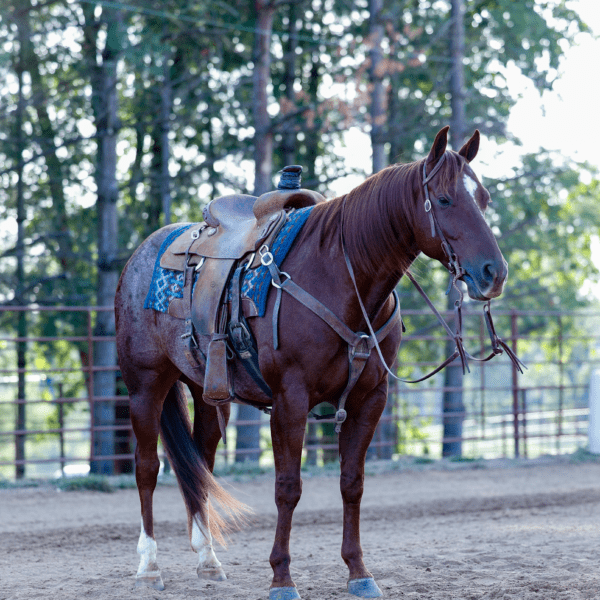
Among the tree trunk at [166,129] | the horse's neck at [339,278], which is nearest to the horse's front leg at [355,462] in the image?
the horse's neck at [339,278]

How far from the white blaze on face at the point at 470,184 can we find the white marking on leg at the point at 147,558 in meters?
2.31

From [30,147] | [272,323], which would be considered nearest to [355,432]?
[272,323]

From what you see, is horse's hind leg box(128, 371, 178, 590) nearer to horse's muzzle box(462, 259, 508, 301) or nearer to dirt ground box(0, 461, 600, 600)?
dirt ground box(0, 461, 600, 600)

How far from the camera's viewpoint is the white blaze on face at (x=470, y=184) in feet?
10.2

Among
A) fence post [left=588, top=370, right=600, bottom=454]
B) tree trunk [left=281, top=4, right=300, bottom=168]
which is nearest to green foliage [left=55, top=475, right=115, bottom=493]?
fence post [left=588, top=370, right=600, bottom=454]

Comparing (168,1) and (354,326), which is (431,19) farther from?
(354,326)

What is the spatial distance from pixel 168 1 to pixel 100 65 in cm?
130

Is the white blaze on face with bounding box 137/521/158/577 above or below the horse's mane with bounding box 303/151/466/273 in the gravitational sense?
below

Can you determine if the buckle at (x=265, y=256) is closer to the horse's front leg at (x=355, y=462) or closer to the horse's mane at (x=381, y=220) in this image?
the horse's mane at (x=381, y=220)

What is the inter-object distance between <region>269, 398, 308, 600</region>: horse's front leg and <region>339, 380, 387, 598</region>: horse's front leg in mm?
274

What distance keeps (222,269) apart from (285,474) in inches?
39.7

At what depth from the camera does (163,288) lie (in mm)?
Result: 4156

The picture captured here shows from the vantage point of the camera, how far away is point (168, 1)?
11.1 meters

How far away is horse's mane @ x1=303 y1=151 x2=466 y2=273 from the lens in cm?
328
